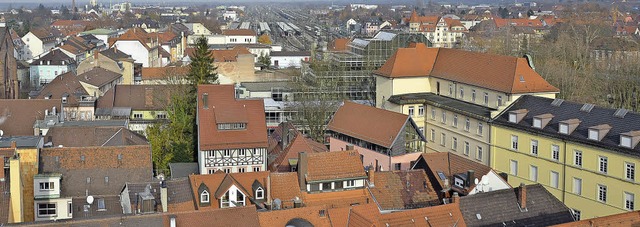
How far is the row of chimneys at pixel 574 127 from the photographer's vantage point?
34781 millimetres

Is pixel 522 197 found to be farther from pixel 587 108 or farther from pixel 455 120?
pixel 455 120

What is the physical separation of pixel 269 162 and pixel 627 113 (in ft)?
59.8

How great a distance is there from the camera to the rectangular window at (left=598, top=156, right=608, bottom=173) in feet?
118

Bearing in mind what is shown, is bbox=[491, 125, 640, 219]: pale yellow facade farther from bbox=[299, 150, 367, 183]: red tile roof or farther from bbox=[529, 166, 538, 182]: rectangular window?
bbox=[299, 150, 367, 183]: red tile roof

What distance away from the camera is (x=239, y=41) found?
122 metres

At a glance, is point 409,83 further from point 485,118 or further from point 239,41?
point 239,41

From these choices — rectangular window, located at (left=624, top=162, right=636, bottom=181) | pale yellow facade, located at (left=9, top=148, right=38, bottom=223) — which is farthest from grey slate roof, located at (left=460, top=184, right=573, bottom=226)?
pale yellow facade, located at (left=9, top=148, right=38, bottom=223)

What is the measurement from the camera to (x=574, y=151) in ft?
124

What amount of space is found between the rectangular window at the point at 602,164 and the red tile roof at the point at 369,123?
10.9 meters

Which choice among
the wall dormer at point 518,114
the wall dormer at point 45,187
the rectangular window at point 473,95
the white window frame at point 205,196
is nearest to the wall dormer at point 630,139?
the wall dormer at point 518,114

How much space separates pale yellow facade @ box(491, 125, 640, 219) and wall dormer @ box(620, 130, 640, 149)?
1.72 feet

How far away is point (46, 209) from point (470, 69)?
92.2 ft

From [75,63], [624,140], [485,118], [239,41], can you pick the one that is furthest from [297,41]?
[624,140]

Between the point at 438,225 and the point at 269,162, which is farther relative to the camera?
the point at 269,162
